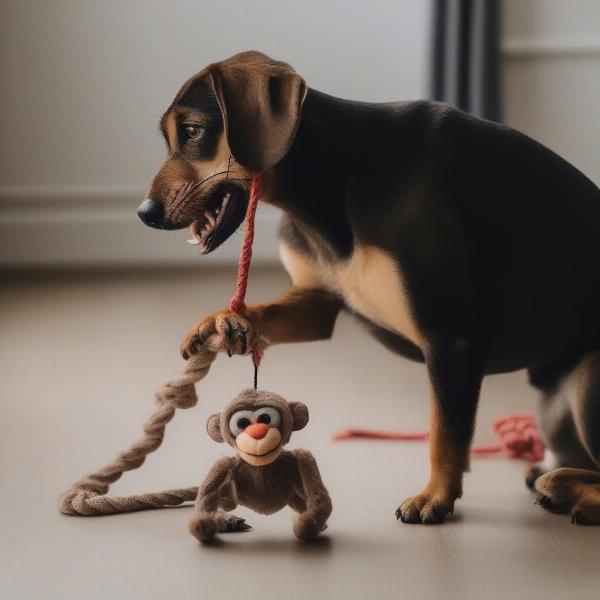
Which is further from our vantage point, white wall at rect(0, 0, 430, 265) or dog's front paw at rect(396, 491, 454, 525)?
white wall at rect(0, 0, 430, 265)

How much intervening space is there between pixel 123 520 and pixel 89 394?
0.79 meters

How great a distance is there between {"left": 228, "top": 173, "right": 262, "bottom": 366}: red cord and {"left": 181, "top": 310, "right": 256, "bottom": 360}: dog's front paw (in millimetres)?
18

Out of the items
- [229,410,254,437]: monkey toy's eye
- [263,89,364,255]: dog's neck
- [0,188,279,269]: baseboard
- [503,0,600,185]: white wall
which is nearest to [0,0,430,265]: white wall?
[0,188,279,269]: baseboard

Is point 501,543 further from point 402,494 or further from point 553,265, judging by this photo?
point 553,265

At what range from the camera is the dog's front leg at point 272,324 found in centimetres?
131

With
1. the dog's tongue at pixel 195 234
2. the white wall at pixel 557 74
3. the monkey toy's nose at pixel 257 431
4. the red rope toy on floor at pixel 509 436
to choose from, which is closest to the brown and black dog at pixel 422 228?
the dog's tongue at pixel 195 234

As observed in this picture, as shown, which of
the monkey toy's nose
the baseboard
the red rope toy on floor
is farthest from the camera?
the baseboard

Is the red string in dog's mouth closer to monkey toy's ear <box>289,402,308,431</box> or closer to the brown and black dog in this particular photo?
the brown and black dog

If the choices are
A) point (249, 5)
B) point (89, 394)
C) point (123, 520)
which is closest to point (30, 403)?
point (89, 394)

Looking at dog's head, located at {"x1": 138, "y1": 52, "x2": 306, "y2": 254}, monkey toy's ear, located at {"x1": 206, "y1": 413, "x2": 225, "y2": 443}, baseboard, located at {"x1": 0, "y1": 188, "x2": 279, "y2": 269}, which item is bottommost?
baseboard, located at {"x1": 0, "y1": 188, "x2": 279, "y2": 269}

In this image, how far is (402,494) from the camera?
4.98ft

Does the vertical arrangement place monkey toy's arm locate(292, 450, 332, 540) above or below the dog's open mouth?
below

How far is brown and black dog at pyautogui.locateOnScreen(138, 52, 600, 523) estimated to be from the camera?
1.27 meters

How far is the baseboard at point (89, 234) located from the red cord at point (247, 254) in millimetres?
2457
